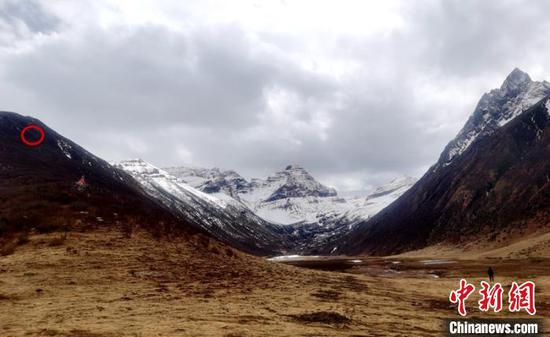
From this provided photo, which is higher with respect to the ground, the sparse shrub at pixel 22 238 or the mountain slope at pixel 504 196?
the mountain slope at pixel 504 196

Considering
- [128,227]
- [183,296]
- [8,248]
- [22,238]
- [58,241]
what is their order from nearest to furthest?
[183,296] < [8,248] < [58,241] < [22,238] < [128,227]

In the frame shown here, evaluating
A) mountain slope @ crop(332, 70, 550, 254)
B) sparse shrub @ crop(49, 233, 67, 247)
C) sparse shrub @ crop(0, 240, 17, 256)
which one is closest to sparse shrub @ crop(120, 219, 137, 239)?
sparse shrub @ crop(49, 233, 67, 247)

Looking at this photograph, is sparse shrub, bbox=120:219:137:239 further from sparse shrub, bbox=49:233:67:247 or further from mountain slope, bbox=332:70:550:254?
mountain slope, bbox=332:70:550:254

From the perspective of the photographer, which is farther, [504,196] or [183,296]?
[504,196]

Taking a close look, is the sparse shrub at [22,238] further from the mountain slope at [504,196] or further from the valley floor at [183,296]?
the mountain slope at [504,196]

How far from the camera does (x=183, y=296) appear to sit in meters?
31.7

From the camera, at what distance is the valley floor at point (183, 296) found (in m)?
23.1

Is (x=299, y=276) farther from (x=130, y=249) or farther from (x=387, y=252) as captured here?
(x=387, y=252)

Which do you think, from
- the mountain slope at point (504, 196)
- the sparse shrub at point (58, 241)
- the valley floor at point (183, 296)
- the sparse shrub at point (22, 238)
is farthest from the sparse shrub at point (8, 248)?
the mountain slope at point (504, 196)

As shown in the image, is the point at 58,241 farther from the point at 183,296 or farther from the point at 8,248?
the point at 183,296

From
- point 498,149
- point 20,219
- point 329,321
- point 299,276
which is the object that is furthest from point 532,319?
point 498,149

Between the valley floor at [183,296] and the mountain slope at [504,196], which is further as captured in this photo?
the mountain slope at [504,196]

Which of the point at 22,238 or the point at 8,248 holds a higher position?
the point at 22,238

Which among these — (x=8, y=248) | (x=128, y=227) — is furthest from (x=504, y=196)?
(x=8, y=248)
